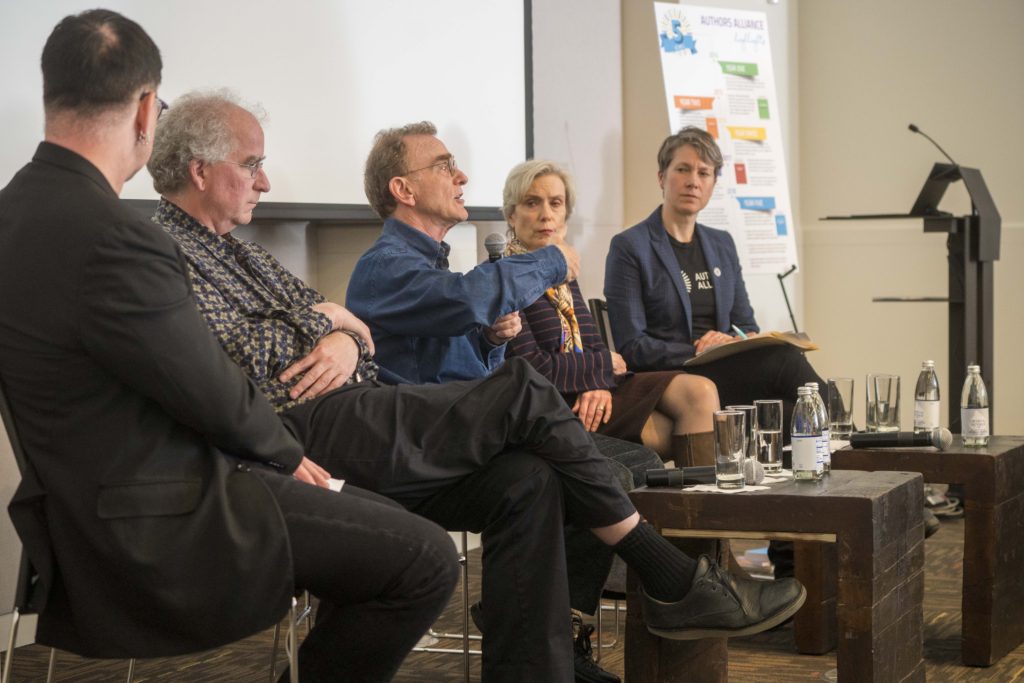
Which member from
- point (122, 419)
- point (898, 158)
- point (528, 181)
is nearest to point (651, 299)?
point (528, 181)

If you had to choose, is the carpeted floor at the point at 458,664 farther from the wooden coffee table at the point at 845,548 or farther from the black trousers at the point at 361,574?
the black trousers at the point at 361,574

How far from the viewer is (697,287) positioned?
4.12 meters

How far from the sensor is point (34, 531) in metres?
1.69

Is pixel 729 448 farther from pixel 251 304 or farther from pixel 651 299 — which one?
pixel 651 299

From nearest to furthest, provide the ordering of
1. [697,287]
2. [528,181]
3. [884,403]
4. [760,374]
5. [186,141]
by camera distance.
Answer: [186,141] → [884,403] → [528,181] → [760,374] → [697,287]

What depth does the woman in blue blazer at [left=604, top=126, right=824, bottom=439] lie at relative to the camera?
3.84 m

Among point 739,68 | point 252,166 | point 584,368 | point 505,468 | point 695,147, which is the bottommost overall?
point 505,468

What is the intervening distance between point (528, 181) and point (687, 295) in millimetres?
818

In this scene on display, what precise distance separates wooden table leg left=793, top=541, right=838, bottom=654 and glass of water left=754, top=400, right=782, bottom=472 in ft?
1.87

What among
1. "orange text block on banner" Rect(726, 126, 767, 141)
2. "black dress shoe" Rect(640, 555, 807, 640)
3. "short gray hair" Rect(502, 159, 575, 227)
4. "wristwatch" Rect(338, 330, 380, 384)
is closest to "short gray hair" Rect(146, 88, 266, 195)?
"wristwatch" Rect(338, 330, 380, 384)

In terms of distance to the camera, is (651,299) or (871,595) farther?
(651,299)

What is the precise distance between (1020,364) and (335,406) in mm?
4708

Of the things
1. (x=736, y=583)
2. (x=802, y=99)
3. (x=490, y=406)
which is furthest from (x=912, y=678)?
(x=802, y=99)

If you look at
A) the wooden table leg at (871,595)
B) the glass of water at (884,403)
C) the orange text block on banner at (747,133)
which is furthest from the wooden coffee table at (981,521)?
the orange text block on banner at (747,133)
